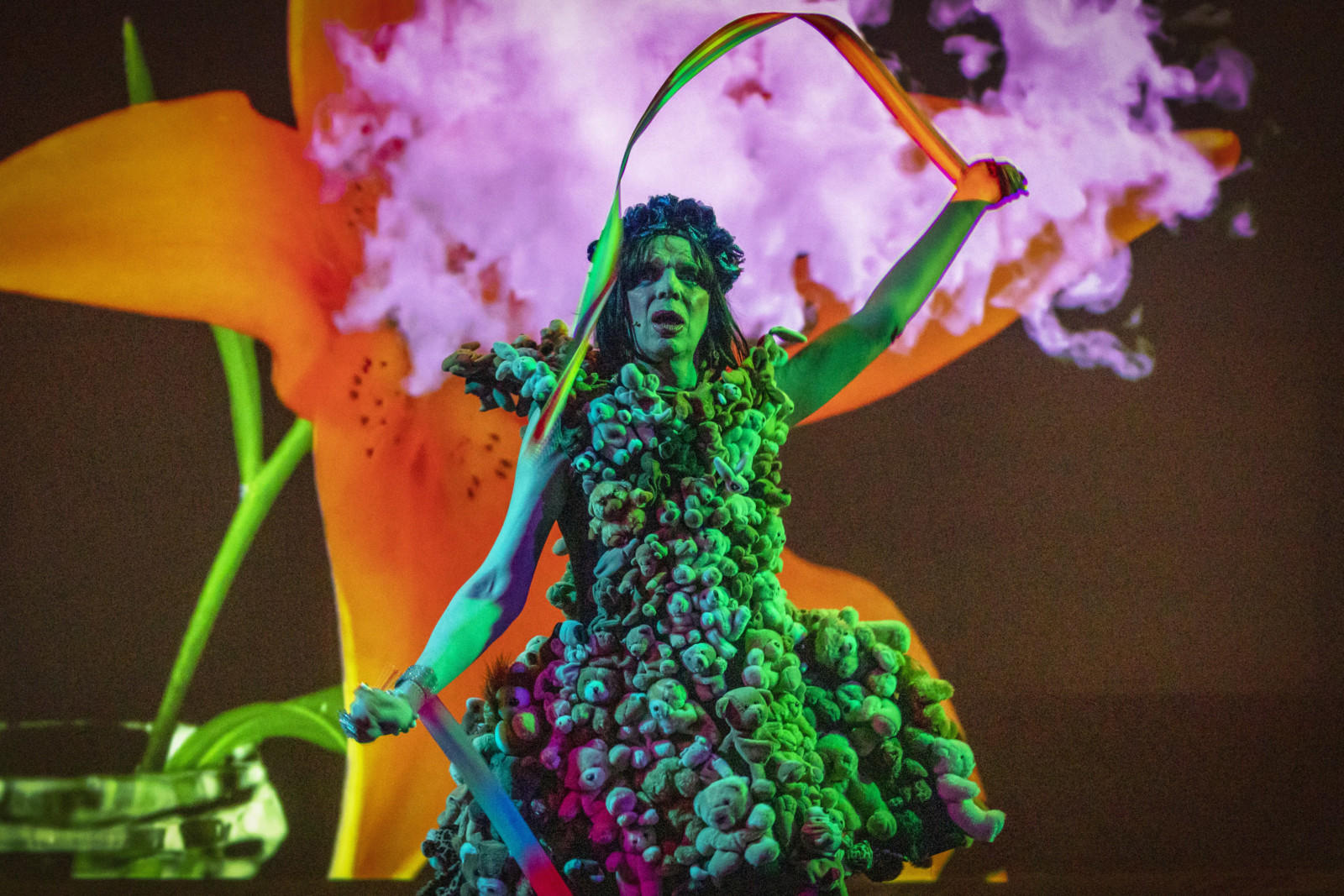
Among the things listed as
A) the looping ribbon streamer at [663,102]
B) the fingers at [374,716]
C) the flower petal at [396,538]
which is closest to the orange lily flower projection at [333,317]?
the flower petal at [396,538]

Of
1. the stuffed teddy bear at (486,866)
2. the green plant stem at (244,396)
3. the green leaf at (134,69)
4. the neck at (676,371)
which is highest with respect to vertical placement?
the green leaf at (134,69)

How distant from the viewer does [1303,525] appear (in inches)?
92.3

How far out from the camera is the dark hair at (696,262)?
4.16 ft

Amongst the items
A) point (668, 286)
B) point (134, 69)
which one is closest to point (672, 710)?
point (668, 286)

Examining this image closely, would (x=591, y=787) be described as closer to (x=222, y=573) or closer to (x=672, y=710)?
(x=672, y=710)

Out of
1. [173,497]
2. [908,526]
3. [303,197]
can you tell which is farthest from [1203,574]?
[173,497]

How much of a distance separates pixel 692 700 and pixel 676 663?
0.16 feet

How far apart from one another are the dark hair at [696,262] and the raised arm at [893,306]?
0.10 meters

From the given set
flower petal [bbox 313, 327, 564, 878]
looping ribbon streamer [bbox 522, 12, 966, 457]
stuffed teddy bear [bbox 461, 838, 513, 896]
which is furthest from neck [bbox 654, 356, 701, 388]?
flower petal [bbox 313, 327, 564, 878]

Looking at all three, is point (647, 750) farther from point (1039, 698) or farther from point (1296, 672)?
point (1296, 672)

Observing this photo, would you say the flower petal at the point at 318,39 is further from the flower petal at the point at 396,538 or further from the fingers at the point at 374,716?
the fingers at the point at 374,716

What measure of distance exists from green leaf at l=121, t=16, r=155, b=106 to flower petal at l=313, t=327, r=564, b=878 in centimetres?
76

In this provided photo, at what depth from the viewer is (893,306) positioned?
1.28 meters

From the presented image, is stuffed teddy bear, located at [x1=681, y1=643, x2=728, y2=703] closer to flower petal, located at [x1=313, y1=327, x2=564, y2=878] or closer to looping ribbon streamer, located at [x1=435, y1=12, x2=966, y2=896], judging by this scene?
looping ribbon streamer, located at [x1=435, y1=12, x2=966, y2=896]
